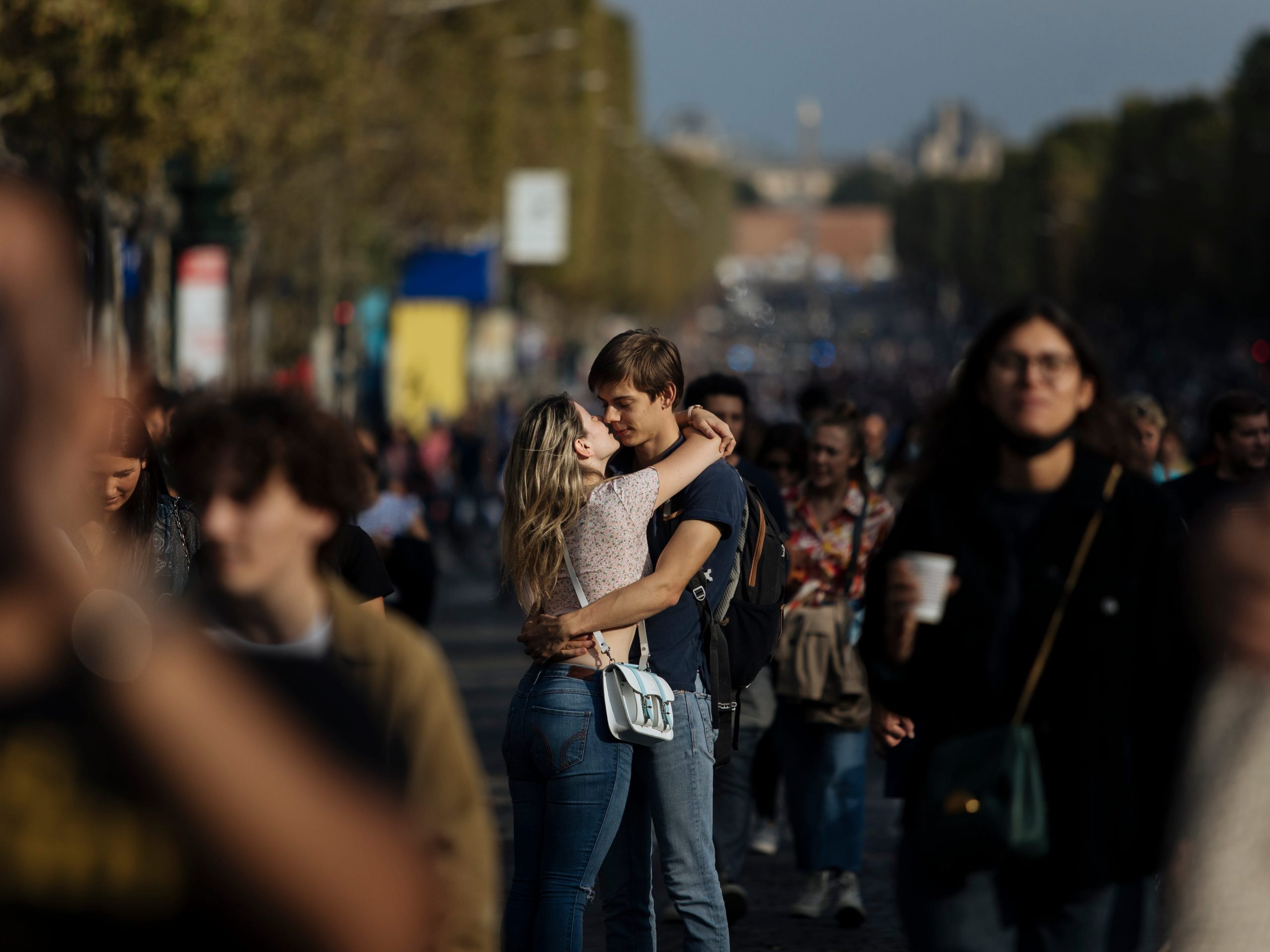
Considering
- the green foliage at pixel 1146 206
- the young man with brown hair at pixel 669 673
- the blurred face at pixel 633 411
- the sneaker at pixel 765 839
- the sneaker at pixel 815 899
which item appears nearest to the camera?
the young man with brown hair at pixel 669 673

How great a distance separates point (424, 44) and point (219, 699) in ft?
128

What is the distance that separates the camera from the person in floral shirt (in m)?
7.63

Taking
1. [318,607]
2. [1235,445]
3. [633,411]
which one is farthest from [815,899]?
[318,607]

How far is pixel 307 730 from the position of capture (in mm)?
2502

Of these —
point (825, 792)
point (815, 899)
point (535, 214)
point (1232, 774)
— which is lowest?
point (815, 899)

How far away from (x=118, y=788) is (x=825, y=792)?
5457mm

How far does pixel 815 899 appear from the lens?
24.9 ft

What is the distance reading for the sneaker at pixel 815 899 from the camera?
7.55 meters

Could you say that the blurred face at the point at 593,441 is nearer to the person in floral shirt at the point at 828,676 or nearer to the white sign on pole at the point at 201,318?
the person in floral shirt at the point at 828,676

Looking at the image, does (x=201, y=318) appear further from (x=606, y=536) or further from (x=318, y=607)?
(x=318, y=607)

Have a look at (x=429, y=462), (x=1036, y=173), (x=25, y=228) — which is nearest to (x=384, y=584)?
(x=25, y=228)

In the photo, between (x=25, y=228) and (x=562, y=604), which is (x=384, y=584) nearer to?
(x=562, y=604)

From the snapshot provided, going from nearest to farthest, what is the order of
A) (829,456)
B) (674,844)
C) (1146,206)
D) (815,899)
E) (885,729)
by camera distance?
(885,729), (674,844), (815,899), (829,456), (1146,206)

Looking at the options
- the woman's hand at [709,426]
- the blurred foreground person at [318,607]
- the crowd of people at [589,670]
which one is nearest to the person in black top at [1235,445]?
the crowd of people at [589,670]
